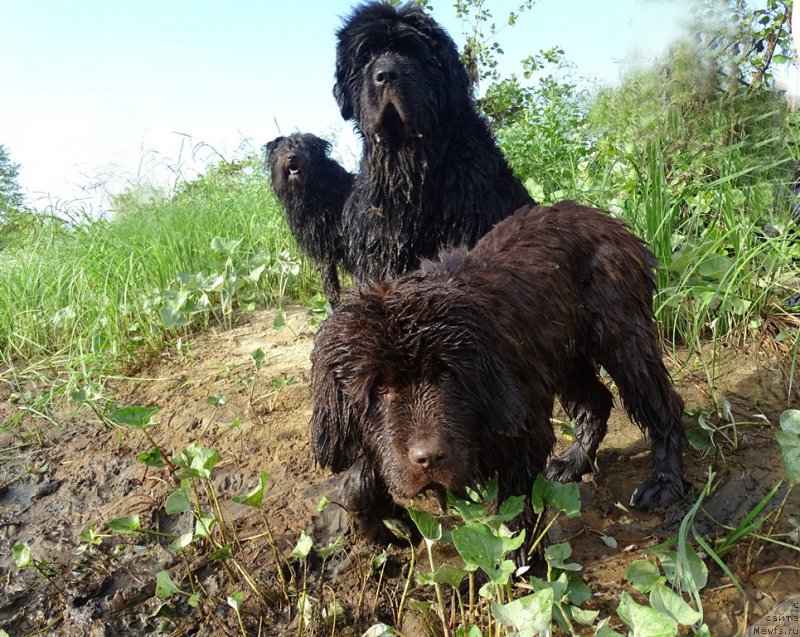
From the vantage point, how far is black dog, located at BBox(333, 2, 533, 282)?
10.5ft

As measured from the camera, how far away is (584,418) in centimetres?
279

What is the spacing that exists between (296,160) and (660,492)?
3.24 m

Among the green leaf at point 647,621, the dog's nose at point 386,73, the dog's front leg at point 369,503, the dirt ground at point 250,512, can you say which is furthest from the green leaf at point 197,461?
the dog's nose at point 386,73

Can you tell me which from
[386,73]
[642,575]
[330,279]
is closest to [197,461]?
[642,575]

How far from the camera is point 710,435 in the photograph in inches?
100

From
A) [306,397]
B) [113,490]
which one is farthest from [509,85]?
[113,490]

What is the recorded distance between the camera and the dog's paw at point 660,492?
7.88 feet

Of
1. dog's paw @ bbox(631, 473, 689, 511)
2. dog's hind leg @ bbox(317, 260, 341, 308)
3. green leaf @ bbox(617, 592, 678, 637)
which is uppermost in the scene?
dog's hind leg @ bbox(317, 260, 341, 308)

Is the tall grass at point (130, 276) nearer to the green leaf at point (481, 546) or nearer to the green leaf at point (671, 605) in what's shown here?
the green leaf at point (481, 546)

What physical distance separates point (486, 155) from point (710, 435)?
1.80 meters

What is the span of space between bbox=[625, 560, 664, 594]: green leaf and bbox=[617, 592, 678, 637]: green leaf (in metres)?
0.28

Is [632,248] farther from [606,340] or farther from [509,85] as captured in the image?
[509,85]

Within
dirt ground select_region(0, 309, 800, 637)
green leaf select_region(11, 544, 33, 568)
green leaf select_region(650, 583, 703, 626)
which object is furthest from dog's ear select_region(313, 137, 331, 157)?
green leaf select_region(650, 583, 703, 626)

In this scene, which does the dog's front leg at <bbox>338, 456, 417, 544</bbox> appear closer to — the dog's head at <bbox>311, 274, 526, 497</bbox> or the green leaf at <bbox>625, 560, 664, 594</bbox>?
the dog's head at <bbox>311, 274, 526, 497</bbox>
